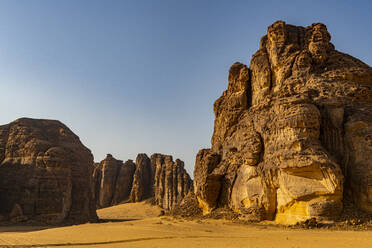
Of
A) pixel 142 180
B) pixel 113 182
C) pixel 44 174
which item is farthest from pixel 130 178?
pixel 44 174

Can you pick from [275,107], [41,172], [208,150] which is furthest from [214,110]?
[41,172]

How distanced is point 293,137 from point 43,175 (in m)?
20.2

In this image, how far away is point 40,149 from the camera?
81.1 ft

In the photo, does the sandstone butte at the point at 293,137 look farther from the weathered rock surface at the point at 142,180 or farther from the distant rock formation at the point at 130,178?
the weathered rock surface at the point at 142,180

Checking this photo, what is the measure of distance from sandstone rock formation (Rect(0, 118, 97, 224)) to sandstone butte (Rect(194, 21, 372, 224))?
11698 millimetres

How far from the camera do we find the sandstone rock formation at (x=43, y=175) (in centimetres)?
2250

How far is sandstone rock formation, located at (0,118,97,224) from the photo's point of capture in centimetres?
2250

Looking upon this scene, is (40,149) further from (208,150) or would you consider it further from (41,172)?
(208,150)

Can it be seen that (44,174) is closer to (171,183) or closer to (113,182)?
(171,183)

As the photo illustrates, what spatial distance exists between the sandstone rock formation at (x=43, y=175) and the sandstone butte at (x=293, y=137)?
11698 mm

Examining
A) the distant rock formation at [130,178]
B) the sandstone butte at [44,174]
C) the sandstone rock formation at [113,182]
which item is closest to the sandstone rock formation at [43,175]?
the sandstone butte at [44,174]

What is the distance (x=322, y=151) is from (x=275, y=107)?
3.75 meters

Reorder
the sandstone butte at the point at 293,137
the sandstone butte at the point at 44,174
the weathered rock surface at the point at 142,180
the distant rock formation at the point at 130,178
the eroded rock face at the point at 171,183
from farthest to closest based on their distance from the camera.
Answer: the weathered rock surface at the point at 142,180 → the distant rock formation at the point at 130,178 → the eroded rock face at the point at 171,183 → the sandstone butte at the point at 44,174 → the sandstone butte at the point at 293,137

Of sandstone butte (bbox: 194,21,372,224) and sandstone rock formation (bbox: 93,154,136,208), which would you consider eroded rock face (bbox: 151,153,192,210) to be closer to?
sandstone rock formation (bbox: 93,154,136,208)
